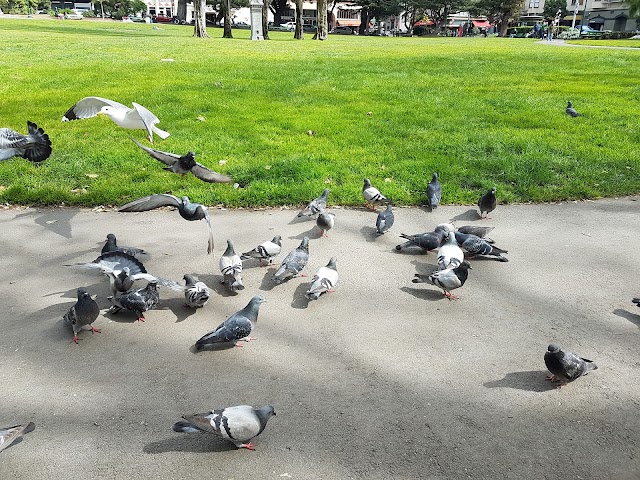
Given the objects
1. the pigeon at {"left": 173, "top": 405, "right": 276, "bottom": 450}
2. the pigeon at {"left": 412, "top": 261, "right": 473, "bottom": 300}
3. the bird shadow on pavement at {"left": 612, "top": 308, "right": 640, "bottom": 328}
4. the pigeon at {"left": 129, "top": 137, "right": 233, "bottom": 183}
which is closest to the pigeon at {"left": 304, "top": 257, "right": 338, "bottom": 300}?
the pigeon at {"left": 412, "top": 261, "right": 473, "bottom": 300}

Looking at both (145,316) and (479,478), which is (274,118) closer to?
(145,316)

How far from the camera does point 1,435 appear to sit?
299 cm

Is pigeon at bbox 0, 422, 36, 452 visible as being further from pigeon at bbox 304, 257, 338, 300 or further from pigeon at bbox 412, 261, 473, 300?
pigeon at bbox 412, 261, 473, 300

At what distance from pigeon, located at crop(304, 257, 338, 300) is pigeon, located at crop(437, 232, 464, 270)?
1.07 m

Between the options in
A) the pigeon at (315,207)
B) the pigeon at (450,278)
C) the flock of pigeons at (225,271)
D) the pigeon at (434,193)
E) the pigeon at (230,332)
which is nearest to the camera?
the flock of pigeons at (225,271)

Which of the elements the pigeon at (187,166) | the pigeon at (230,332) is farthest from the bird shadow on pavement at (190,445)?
the pigeon at (187,166)

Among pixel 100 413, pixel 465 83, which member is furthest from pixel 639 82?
pixel 100 413

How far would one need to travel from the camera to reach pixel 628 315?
4625 mm

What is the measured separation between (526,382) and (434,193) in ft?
12.2

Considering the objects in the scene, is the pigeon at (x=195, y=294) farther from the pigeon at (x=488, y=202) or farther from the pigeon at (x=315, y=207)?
the pigeon at (x=488, y=202)

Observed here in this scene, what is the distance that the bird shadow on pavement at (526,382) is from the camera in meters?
3.70

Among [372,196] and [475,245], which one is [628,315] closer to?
[475,245]

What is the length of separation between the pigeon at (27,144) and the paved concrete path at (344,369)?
1.11 metres

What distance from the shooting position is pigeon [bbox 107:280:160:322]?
14.3ft
